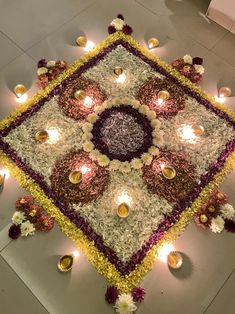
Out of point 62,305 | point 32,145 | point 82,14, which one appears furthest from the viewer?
point 82,14

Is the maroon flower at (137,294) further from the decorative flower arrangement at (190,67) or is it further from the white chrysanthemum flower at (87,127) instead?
the decorative flower arrangement at (190,67)

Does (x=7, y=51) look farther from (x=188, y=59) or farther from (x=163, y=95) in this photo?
(x=188, y=59)

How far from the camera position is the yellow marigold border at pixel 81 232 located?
2850mm

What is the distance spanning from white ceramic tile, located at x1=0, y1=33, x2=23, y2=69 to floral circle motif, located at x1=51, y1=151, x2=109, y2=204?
142 centimetres

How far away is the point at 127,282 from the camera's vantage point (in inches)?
111

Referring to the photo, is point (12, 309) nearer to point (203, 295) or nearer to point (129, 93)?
point (203, 295)

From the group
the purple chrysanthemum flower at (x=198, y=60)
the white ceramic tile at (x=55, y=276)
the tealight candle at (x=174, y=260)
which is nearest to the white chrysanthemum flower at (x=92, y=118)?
the white ceramic tile at (x=55, y=276)

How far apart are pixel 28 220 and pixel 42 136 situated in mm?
791

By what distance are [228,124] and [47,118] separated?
180 cm

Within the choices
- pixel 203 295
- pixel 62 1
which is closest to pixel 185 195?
pixel 203 295

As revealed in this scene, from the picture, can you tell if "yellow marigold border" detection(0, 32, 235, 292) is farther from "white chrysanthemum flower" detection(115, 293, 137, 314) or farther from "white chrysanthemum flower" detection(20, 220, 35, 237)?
"white chrysanthemum flower" detection(20, 220, 35, 237)

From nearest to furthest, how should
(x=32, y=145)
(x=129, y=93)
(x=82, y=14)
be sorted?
(x=32, y=145) → (x=129, y=93) → (x=82, y=14)

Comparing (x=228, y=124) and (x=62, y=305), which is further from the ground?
(x=228, y=124)

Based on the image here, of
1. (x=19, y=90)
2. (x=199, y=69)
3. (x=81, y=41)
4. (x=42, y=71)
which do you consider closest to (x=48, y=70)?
(x=42, y=71)
